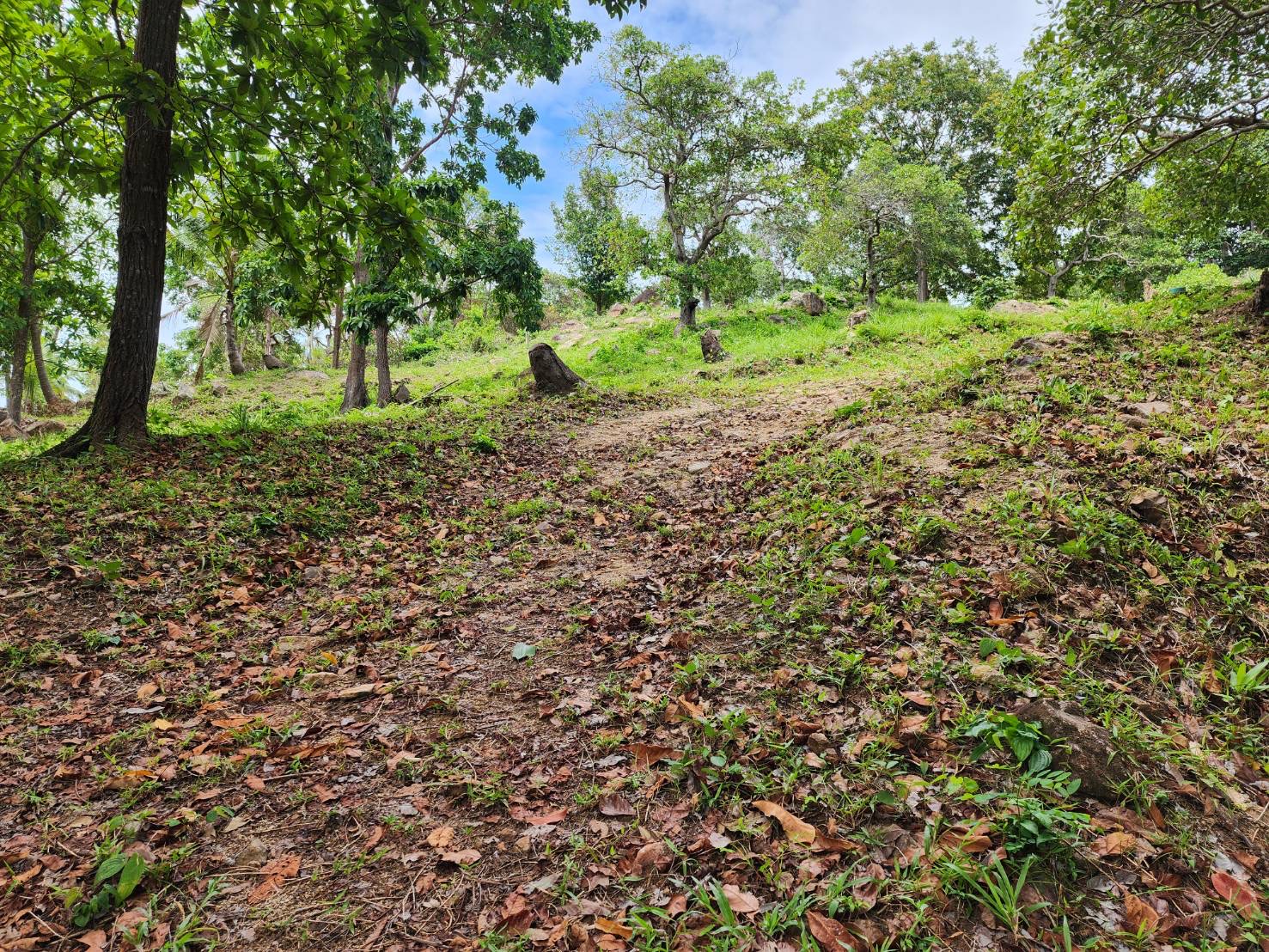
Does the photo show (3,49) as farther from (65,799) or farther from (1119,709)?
(1119,709)

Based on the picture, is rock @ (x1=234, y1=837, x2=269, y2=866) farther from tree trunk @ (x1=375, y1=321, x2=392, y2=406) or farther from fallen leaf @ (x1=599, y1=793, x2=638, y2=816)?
tree trunk @ (x1=375, y1=321, x2=392, y2=406)

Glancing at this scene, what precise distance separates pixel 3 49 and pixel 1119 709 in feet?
41.1

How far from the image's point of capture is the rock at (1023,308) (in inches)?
681

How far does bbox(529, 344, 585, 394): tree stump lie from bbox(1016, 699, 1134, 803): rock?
11517 mm

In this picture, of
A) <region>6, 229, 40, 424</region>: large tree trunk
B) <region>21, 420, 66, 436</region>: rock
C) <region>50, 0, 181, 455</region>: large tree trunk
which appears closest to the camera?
<region>50, 0, 181, 455</region>: large tree trunk

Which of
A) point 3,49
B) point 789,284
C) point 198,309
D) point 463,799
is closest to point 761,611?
point 463,799

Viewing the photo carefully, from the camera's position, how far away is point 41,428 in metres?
16.7

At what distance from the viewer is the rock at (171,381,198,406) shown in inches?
805

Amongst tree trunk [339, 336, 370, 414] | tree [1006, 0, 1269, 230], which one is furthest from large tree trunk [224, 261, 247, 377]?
tree [1006, 0, 1269, 230]

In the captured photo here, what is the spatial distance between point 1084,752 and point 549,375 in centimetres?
1208

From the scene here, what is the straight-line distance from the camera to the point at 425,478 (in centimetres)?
756

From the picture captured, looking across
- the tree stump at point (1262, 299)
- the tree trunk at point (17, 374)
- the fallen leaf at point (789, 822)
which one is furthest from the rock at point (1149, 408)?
the tree trunk at point (17, 374)

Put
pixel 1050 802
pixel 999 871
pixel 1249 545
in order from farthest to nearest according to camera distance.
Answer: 1. pixel 1249 545
2. pixel 1050 802
3. pixel 999 871

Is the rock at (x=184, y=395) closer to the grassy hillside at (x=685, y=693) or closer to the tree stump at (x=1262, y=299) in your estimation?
the grassy hillside at (x=685, y=693)
